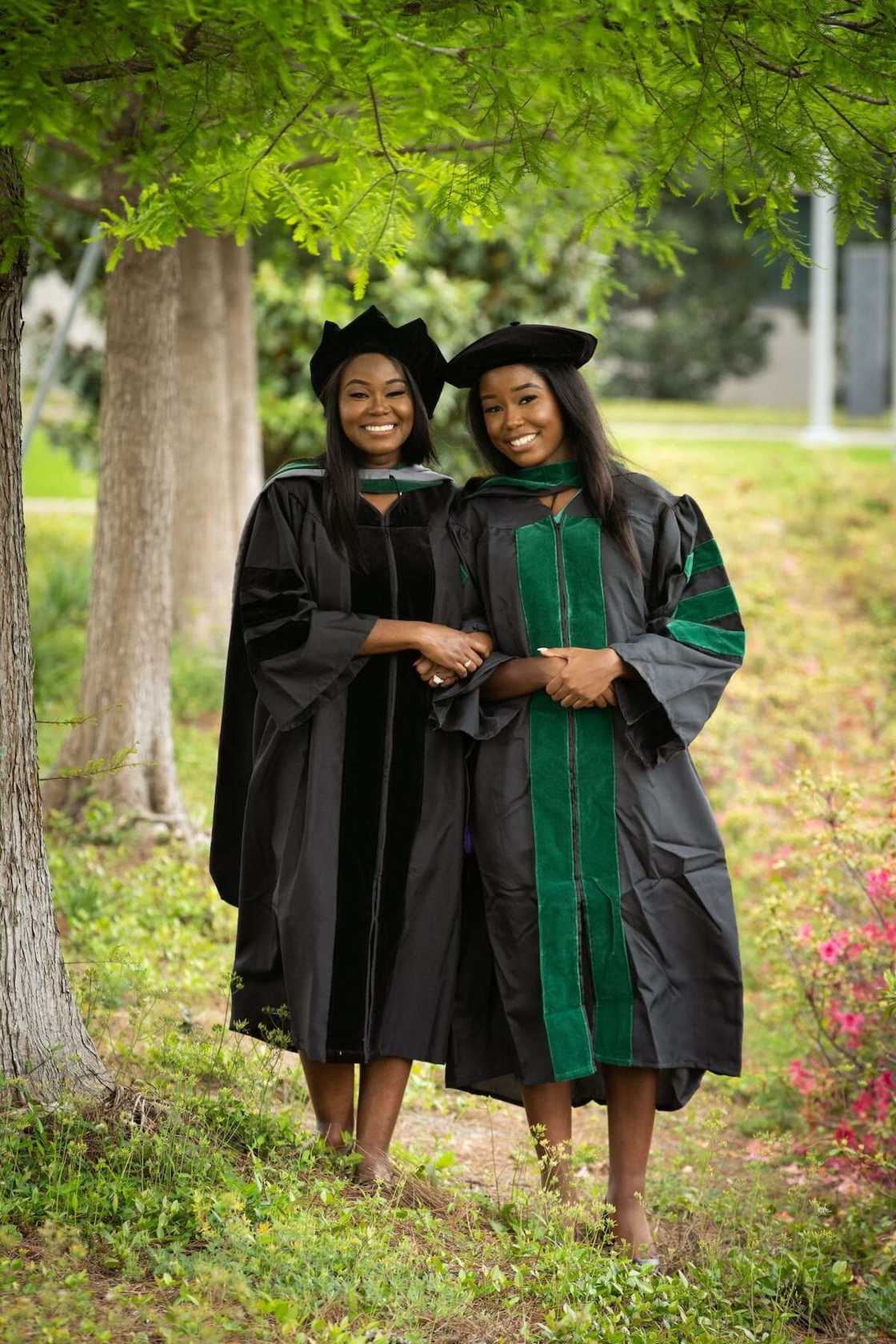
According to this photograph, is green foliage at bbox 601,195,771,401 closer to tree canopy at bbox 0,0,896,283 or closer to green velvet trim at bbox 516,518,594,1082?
tree canopy at bbox 0,0,896,283

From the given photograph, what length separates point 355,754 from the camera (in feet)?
12.0

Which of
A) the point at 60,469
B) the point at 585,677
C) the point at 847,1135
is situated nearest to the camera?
the point at 585,677

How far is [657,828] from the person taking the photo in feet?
11.7

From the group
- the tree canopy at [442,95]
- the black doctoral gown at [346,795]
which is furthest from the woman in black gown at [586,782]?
the tree canopy at [442,95]

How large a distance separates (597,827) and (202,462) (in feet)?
18.8

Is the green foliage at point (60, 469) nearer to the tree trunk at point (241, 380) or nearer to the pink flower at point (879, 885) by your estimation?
the tree trunk at point (241, 380)

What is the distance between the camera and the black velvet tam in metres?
3.61

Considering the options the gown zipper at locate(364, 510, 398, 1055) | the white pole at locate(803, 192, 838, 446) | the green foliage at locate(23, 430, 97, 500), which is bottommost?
the gown zipper at locate(364, 510, 398, 1055)

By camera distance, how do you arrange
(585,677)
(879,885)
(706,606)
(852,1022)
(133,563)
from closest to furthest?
(585,677) < (706,606) < (852,1022) < (879,885) < (133,563)

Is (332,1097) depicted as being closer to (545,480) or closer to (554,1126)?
(554,1126)

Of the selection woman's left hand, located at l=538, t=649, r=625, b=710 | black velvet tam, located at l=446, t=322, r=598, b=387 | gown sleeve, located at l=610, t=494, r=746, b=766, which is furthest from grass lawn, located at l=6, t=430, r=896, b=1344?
black velvet tam, located at l=446, t=322, r=598, b=387

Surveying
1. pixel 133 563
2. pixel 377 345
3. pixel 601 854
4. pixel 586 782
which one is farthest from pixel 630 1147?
pixel 133 563

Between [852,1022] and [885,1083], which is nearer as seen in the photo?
[885,1083]

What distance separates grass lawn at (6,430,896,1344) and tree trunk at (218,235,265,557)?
3049mm
